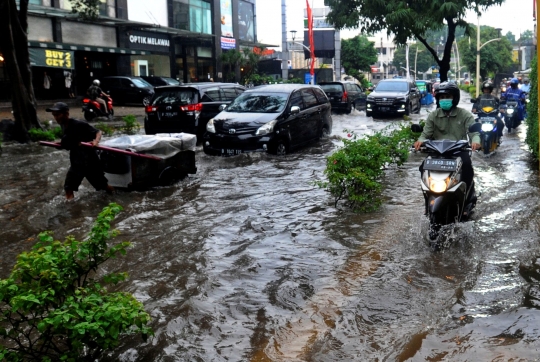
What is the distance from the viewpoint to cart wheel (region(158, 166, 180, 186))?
10305 mm

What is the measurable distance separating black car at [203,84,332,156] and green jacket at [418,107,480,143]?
6.18 m

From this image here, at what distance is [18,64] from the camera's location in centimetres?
1739

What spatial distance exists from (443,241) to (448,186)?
713 millimetres

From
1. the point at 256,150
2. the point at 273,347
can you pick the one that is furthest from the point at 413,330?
the point at 256,150

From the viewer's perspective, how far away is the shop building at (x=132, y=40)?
30.1 m

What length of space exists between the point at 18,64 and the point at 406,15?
34.6ft

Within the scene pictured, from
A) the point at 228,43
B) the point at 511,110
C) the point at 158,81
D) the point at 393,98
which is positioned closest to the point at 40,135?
the point at 511,110

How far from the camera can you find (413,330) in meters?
4.49

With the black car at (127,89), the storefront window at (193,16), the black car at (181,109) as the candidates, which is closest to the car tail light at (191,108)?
the black car at (181,109)

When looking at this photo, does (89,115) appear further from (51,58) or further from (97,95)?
(51,58)

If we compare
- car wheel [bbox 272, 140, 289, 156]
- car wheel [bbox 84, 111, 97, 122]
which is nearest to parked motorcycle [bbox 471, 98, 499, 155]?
car wheel [bbox 272, 140, 289, 156]

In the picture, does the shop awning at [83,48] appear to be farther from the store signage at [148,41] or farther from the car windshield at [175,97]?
the car windshield at [175,97]

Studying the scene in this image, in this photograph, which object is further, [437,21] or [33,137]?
[33,137]

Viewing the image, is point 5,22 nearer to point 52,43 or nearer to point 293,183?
point 293,183
